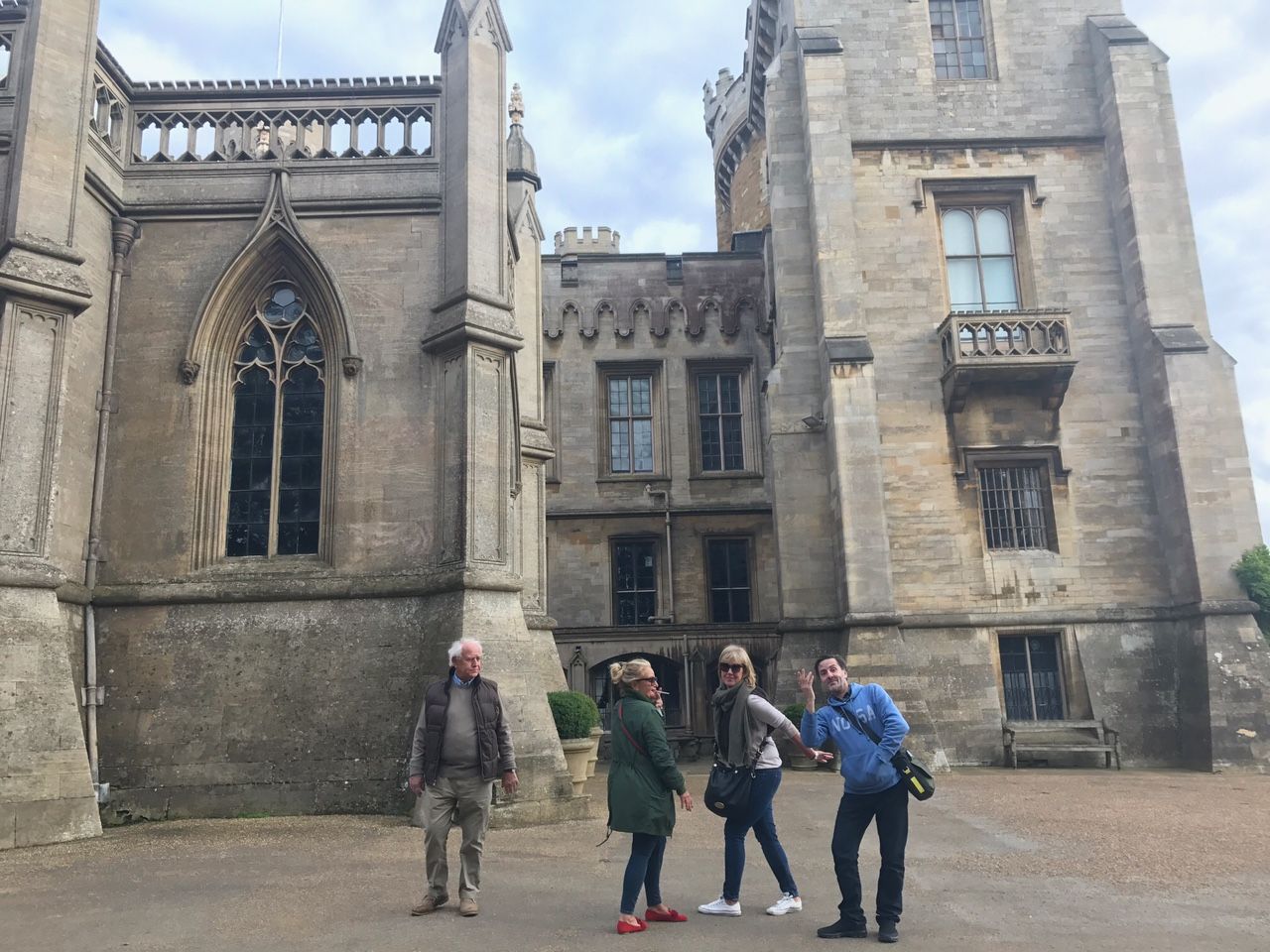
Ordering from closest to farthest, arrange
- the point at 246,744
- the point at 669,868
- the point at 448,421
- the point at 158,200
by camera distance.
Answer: the point at 669,868
the point at 246,744
the point at 448,421
the point at 158,200

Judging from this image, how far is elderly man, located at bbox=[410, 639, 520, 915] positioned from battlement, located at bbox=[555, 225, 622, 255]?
104ft

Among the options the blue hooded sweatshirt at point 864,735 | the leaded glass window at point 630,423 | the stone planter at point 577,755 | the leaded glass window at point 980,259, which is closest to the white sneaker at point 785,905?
the blue hooded sweatshirt at point 864,735

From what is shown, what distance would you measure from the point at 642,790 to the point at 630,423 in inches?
800

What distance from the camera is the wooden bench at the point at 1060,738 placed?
656 inches

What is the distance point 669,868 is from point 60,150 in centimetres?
1022

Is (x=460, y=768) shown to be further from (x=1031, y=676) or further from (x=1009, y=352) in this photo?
(x=1009, y=352)

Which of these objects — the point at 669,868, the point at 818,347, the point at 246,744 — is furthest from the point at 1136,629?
the point at 246,744

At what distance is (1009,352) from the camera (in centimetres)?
1808

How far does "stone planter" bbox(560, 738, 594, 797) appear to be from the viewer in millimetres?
12047

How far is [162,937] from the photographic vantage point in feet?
19.2

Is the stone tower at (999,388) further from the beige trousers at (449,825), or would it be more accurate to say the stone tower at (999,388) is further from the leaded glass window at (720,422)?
the beige trousers at (449,825)

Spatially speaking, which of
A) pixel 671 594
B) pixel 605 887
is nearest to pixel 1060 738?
pixel 671 594

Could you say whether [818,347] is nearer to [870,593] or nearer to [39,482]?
[870,593]

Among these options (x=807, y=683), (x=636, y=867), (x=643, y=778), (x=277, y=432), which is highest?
(x=277, y=432)
